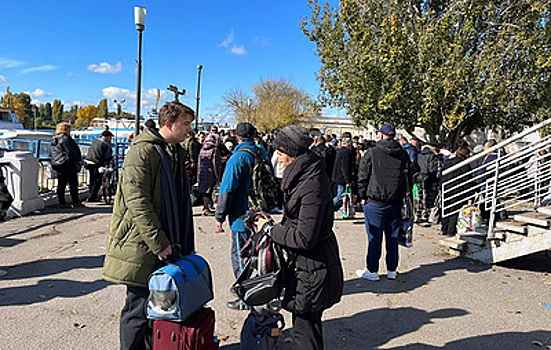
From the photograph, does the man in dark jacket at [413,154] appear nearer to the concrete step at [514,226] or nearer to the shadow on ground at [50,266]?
the concrete step at [514,226]

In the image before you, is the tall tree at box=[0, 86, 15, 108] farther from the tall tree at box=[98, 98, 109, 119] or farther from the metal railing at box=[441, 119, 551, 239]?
the metal railing at box=[441, 119, 551, 239]

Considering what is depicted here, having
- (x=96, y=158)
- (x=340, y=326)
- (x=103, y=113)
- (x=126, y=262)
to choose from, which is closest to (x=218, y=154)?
(x=96, y=158)

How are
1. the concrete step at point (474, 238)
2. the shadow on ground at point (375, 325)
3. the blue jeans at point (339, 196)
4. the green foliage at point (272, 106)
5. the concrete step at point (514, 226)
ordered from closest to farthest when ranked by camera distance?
the shadow on ground at point (375, 325) < the concrete step at point (514, 226) < the concrete step at point (474, 238) < the blue jeans at point (339, 196) < the green foliage at point (272, 106)

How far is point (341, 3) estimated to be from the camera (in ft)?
53.5

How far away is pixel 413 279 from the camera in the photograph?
5480 mm

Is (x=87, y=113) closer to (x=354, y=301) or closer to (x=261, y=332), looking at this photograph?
(x=354, y=301)

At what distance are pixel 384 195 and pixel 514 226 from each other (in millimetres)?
2530

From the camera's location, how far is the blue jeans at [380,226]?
5.05 metres

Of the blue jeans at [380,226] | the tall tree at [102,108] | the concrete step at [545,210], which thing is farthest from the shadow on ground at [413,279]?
the tall tree at [102,108]

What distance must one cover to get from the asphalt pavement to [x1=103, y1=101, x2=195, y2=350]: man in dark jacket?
3.28 ft

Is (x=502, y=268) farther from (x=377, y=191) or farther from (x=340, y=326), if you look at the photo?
(x=340, y=326)

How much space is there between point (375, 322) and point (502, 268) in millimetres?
3166

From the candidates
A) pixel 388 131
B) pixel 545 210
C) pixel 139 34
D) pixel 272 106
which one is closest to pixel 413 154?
pixel 545 210

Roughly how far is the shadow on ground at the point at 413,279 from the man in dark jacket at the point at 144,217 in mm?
2798
